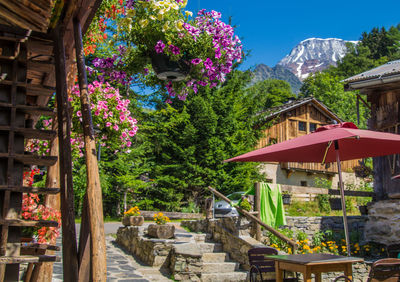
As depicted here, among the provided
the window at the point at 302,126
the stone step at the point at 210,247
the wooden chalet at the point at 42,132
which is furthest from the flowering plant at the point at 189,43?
the window at the point at 302,126

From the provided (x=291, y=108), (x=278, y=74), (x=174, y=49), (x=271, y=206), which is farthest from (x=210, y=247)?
(x=278, y=74)

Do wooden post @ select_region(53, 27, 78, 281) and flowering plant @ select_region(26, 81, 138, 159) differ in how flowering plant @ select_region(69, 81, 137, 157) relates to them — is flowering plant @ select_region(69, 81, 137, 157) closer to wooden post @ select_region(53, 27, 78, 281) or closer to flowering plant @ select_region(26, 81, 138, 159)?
flowering plant @ select_region(26, 81, 138, 159)

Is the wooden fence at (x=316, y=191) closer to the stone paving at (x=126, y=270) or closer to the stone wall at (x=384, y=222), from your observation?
the stone wall at (x=384, y=222)

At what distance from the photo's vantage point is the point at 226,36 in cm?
429

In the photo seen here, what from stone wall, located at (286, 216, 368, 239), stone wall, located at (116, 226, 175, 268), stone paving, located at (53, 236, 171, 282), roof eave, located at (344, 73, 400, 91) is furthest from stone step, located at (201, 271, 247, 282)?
roof eave, located at (344, 73, 400, 91)

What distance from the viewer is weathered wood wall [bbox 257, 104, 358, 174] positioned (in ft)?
80.9

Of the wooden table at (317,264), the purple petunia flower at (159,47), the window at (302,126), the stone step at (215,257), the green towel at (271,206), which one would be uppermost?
the window at (302,126)

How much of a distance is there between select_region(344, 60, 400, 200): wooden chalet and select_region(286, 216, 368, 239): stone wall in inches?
40.0

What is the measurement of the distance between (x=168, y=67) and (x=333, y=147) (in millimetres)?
3121

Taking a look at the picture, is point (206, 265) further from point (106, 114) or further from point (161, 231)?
point (106, 114)

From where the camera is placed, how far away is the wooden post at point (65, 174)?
3.21 meters

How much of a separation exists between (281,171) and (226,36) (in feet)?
70.4

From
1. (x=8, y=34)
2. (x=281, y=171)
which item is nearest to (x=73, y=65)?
(x=8, y=34)

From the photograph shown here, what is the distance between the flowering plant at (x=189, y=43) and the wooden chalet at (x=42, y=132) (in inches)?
20.6
